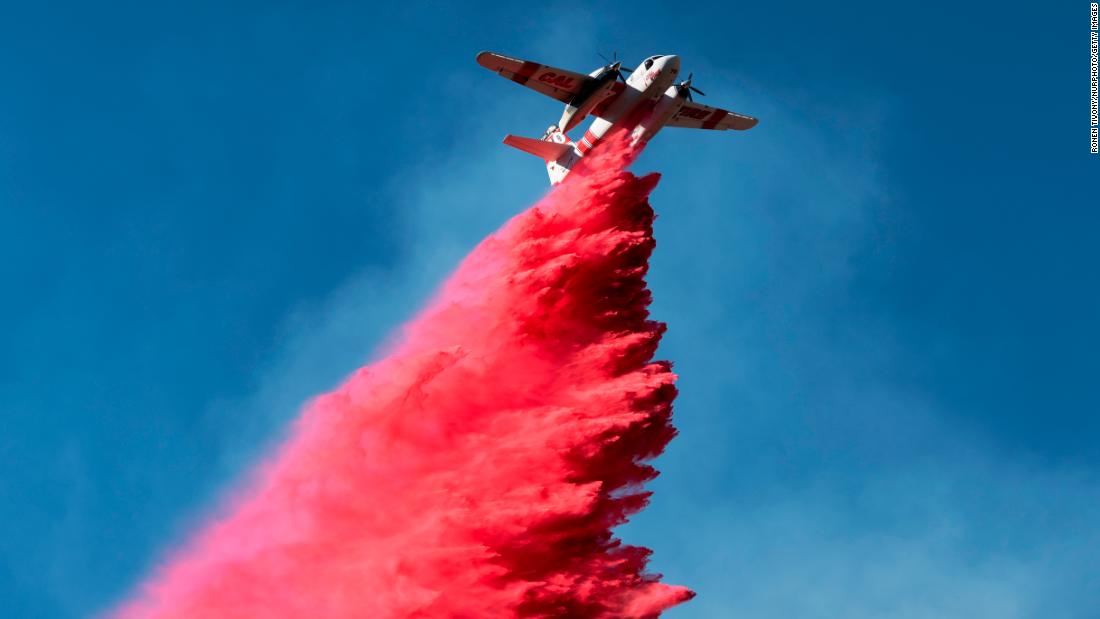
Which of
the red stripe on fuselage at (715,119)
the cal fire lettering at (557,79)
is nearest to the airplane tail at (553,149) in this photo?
the cal fire lettering at (557,79)

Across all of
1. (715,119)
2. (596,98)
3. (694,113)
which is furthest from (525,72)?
(715,119)

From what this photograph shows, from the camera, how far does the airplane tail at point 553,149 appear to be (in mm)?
47719

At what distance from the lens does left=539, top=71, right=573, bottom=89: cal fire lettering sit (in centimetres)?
4553

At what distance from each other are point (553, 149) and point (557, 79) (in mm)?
3453

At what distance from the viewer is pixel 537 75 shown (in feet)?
149

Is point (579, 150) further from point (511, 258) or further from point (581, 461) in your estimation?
point (581, 461)

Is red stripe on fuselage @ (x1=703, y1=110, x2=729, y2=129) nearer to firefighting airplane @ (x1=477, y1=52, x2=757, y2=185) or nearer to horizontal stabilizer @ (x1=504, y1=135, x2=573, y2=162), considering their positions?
firefighting airplane @ (x1=477, y1=52, x2=757, y2=185)

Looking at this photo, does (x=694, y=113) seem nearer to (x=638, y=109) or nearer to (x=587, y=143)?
(x=638, y=109)

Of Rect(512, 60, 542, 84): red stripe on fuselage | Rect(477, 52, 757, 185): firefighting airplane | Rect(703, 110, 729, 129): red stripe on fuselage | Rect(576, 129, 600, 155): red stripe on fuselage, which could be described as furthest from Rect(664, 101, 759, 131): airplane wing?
Rect(512, 60, 542, 84): red stripe on fuselage

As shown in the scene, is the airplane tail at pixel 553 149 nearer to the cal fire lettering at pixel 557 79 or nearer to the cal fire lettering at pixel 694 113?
the cal fire lettering at pixel 557 79

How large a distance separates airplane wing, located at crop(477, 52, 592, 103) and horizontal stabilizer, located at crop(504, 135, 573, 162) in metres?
2.32

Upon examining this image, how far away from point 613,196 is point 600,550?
14.3 m

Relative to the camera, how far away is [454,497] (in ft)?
124

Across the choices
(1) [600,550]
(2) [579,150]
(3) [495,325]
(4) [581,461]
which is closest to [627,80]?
(2) [579,150]
